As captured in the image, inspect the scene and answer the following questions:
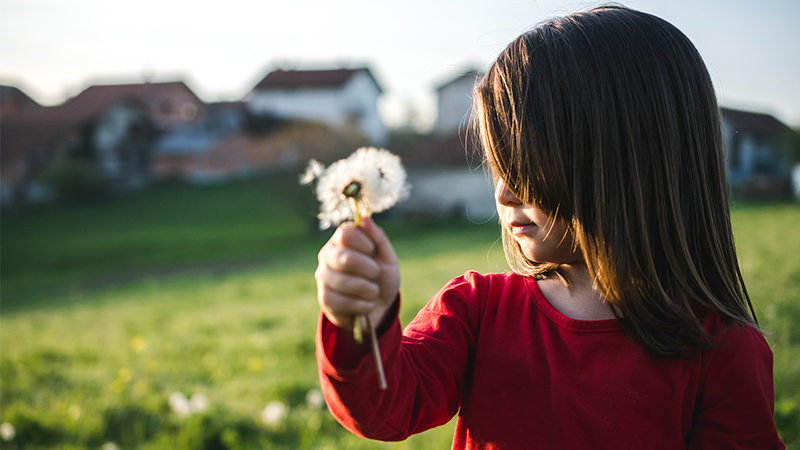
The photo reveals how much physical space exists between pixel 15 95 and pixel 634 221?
56.6m

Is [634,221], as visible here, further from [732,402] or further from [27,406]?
[27,406]

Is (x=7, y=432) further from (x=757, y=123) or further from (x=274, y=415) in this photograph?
(x=757, y=123)

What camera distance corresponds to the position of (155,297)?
10.1 meters

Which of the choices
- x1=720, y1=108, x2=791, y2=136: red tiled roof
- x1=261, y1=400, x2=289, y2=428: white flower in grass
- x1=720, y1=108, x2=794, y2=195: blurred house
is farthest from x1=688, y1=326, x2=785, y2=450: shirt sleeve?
x1=720, y1=108, x2=791, y2=136: red tiled roof

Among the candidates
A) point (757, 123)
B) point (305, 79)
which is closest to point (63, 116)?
point (305, 79)

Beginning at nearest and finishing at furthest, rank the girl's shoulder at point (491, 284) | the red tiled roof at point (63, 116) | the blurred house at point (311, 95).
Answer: the girl's shoulder at point (491, 284) → the red tiled roof at point (63, 116) → the blurred house at point (311, 95)

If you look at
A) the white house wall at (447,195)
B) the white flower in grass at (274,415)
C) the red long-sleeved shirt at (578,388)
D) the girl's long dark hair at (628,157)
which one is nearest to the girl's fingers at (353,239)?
the red long-sleeved shirt at (578,388)

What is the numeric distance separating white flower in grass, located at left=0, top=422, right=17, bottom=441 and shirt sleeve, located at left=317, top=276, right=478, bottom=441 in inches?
120

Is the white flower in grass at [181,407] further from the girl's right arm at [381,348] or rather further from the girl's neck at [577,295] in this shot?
the girl's neck at [577,295]

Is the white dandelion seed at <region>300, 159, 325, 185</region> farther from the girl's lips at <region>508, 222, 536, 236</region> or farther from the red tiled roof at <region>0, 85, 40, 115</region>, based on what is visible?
the red tiled roof at <region>0, 85, 40, 115</region>

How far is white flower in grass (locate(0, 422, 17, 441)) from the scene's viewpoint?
3.08 m

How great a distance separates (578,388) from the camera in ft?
4.11

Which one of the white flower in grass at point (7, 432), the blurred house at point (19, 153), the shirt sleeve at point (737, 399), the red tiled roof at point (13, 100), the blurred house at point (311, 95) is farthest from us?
the red tiled roof at point (13, 100)

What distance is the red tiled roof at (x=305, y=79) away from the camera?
4062 cm
